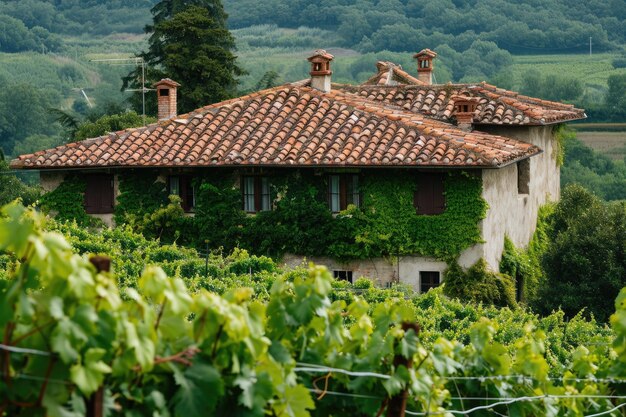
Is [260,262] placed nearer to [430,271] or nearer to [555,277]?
[430,271]

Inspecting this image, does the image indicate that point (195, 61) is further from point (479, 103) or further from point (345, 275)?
point (345, 275)

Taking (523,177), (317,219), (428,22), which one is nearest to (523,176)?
(523,177)

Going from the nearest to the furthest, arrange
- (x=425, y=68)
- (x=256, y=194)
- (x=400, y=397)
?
(x=400, y=397) → (x=256, y=194) → (x=425, y=68)

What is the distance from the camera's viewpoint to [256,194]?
29.3 metres

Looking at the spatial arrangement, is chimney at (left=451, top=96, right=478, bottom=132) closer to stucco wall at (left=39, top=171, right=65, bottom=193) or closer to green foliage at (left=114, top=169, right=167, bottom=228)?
green foliage at (left=114, top=169, right=167, bottom=228)

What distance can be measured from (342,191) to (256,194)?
200 centimetres

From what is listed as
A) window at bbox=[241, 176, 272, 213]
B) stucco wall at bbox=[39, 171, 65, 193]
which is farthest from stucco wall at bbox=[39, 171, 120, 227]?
window at bbox=[241, 176, 272, 213]

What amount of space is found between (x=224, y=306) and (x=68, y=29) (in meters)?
190

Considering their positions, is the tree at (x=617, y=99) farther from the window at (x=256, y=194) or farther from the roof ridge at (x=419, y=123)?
the window at (x=256, y=194)

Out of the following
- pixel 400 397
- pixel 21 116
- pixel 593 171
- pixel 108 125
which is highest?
pixel 21 116

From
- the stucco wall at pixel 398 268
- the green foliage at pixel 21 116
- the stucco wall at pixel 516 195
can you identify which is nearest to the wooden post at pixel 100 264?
the stucco wall at pixel 398 268

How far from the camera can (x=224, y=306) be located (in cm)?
636

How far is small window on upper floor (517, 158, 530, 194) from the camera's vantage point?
108ft

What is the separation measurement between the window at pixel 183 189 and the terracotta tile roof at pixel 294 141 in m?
0.74
